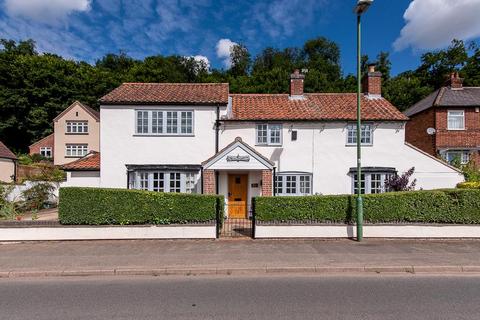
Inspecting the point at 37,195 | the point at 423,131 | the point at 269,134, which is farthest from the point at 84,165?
the point at 423,131

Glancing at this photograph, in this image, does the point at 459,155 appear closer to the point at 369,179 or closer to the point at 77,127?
the point at 369,179

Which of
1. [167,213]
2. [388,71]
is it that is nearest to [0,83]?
[167,213]

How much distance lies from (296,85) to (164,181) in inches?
388

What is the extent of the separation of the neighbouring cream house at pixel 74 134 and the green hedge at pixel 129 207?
28811 mm

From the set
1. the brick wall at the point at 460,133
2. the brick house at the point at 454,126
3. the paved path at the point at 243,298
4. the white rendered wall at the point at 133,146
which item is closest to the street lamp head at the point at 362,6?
the paved path at the point at 243,298

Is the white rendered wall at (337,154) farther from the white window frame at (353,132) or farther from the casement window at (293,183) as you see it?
the casement window at (293,183)

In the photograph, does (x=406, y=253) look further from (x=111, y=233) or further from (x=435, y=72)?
(x=435, y=72)

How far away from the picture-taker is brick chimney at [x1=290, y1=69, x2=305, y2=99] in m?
17.2

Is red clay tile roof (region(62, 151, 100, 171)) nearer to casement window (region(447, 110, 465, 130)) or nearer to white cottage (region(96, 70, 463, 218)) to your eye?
white cottage (region(96, 70, 463, 218))

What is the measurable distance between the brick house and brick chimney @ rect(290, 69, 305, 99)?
11091 mm

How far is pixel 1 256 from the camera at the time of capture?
7.80m

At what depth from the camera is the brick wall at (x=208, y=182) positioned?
13.1 meters

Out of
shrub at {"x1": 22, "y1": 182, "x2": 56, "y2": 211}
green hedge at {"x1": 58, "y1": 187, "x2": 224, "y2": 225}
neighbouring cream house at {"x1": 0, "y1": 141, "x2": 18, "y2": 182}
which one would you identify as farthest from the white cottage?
neighbouring cream house at {"x1": 0, "y1": 141, "x2": 18, "y2": 182}

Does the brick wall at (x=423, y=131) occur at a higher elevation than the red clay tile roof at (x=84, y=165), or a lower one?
higher
